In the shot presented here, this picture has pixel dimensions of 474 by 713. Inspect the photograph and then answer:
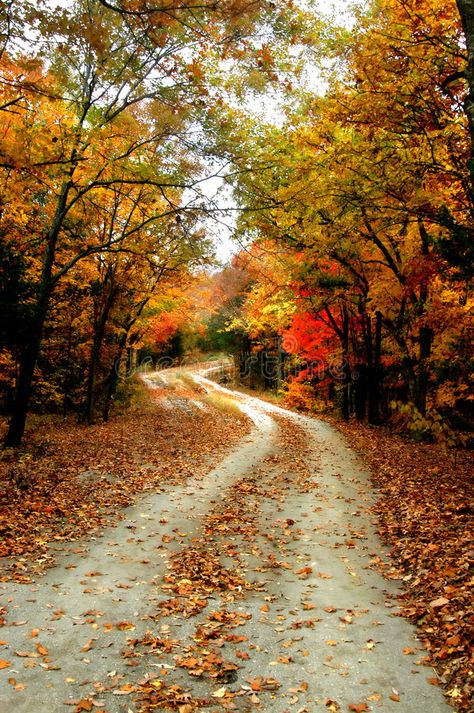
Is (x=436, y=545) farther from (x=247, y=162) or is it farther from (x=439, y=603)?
(x=247, y=162)

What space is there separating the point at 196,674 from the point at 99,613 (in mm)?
1632

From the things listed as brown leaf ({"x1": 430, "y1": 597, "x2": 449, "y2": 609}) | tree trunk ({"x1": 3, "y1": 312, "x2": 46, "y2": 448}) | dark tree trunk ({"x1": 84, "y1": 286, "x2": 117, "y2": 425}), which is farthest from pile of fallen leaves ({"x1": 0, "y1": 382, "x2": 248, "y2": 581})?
brown leaf ({"x1": 430, "y1": 597, "x2": 449, "y2": 609})

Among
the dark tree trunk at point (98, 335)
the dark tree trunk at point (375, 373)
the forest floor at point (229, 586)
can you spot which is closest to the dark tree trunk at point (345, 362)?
the dark tree trunk at point (375, 373)

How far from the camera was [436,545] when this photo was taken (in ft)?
23.2

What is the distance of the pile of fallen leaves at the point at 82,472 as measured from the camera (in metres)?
7.86

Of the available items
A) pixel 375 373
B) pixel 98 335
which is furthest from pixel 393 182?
pixel 375 373

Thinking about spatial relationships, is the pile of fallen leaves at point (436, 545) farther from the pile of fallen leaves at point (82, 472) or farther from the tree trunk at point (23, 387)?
the tree trunk at point (23, 387)

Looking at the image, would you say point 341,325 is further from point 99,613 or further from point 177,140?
point 99,613

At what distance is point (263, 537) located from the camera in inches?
331

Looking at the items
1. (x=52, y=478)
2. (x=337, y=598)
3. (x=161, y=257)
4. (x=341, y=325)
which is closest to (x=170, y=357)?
(x=341, y=325)

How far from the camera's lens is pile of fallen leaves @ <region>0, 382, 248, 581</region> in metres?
7.86

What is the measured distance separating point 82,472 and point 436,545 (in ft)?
26.3

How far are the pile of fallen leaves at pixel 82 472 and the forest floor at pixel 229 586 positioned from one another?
56 millimetres

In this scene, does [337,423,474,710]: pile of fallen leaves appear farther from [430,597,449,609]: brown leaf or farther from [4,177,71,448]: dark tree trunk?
[4,177,71,448]: dark tree trunk
